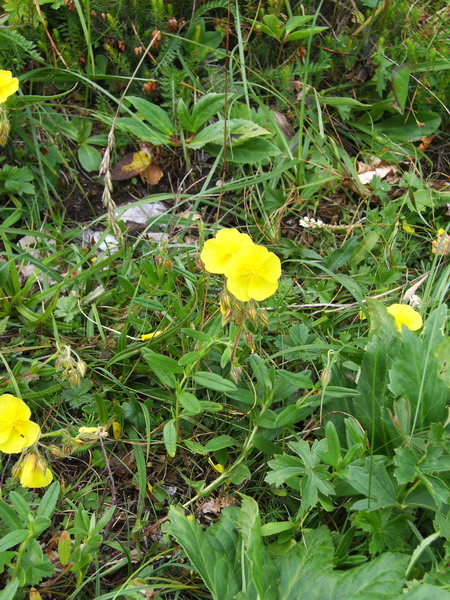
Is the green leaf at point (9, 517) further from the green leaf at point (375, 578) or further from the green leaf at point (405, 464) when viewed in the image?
the green leaf at point (405, 464)

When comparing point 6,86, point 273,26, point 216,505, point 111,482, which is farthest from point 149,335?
point 273,26

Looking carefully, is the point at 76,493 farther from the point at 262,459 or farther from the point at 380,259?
the point at 380,259

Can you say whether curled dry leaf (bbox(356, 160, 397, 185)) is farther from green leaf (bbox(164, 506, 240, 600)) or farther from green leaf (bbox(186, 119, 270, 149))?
green leaf (bbox(164, 506, 240, 600))

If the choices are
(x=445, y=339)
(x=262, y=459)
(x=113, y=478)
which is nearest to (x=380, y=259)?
(x=445, y=339)

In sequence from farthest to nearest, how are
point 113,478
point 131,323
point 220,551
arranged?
1. point 131,323
2. point 113,478
3. point 220,551

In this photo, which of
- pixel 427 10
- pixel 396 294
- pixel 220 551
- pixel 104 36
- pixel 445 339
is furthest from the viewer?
pixel 427 10

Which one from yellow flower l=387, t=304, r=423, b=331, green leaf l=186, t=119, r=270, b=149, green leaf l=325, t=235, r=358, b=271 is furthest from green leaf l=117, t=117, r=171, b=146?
yellow flower l=387, t=304, r=423, b=331
